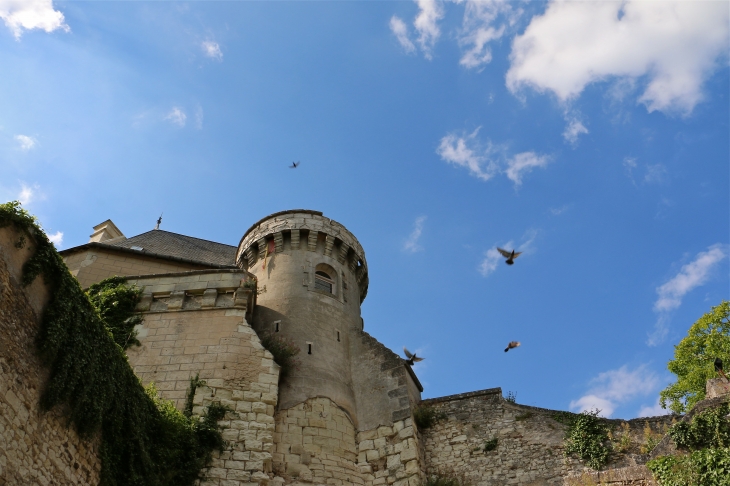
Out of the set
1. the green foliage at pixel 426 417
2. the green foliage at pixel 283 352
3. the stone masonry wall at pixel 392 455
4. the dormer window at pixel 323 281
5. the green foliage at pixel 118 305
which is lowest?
the stone masonry wall at pixel 392 455

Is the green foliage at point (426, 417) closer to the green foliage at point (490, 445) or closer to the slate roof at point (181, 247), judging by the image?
the green foliage at point (490, 445)

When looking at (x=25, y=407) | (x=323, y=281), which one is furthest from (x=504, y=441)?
(x=25, y=407)

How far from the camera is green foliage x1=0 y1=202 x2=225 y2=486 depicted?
27.8ft

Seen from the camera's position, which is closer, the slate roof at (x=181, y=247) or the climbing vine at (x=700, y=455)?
the climbing vine at (x=700, y=455)

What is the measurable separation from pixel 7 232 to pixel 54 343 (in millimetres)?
1654

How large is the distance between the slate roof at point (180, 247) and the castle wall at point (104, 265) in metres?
0.32

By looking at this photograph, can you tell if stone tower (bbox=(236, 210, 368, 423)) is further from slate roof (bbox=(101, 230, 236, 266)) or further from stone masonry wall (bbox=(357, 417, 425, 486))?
slate roof (bbox=(101, 230, 236, 266))

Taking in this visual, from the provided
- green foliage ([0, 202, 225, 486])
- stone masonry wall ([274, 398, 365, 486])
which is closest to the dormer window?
stone masonry wall ([274, 398, 365, 486])

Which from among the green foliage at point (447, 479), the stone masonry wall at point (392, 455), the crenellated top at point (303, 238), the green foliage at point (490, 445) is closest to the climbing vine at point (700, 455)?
the green foliage at point (490, 445)

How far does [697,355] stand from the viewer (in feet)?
66.9

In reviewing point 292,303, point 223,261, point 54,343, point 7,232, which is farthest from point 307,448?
point 223,261

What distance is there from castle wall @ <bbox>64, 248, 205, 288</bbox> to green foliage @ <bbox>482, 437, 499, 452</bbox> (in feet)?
33.3

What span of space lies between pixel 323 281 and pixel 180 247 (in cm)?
683

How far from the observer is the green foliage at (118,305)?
1341cm
